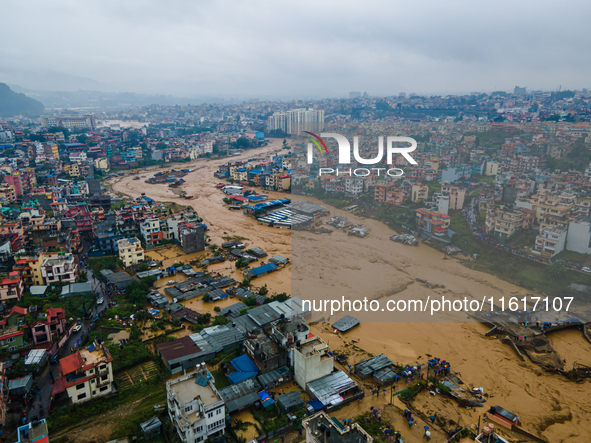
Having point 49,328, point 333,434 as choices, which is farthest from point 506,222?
point 49,328

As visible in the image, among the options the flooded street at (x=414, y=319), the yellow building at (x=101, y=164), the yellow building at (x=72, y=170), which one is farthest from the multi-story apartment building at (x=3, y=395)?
the yellow building at (x=101, y=164)

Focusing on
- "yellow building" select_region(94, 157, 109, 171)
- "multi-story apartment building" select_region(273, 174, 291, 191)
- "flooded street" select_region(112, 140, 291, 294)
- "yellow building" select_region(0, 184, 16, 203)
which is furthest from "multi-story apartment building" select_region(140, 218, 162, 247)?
"yellow building" select_region(94, 157, 109, 171)

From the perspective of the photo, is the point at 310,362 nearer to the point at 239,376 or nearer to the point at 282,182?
the point at 239,376

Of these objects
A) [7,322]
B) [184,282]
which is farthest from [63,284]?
[184,282]

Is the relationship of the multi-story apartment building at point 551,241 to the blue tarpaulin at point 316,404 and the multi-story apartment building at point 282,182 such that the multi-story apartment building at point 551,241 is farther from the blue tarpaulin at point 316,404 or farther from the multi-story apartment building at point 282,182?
the multi-story apartment building at point 282,182

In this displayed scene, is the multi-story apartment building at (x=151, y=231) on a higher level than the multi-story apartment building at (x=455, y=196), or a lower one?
lower

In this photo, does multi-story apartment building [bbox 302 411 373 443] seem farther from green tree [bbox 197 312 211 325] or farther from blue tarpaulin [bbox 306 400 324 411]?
green tree [bbox 197 312 211 325]
